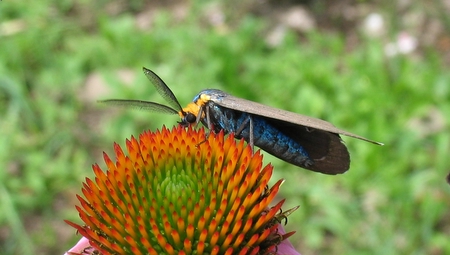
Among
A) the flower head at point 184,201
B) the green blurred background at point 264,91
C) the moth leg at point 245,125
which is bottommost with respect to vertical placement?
the flower head at point 184,201

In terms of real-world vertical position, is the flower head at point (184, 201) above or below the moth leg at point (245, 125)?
below

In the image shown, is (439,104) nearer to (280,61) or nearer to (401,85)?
(401,85)

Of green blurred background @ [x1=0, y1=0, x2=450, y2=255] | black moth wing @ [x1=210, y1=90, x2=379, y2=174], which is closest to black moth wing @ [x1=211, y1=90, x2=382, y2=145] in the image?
black moth wing @ [x1=210, y1=90, x2=379, y2=174]

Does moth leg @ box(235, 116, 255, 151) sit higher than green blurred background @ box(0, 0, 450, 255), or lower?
lower

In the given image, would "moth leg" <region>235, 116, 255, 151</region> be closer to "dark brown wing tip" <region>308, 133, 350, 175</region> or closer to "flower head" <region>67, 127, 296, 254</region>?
"flower head" <region>67, 127, 296, 254</region>

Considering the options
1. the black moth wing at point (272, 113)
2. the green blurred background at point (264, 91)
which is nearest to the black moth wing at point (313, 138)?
the black moth wing at point (272, 113)

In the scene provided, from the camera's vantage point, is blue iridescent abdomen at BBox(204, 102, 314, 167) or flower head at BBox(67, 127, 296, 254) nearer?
flower head at BBox(67, 127, 296, 254)

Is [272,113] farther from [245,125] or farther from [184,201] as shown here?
[184,201]

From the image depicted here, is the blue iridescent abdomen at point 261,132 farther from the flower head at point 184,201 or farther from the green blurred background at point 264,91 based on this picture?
the green blurred background at point 264,91
